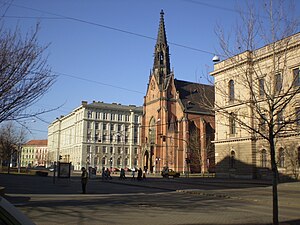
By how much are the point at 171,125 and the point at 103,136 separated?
1441 inches

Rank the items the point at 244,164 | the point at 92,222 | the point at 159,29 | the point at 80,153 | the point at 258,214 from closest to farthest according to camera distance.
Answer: the point at 92,222 → the point at 258,214 → the point at 244,164 → the point at 159,29 → the point at 80,153

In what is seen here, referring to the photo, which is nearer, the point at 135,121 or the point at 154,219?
the point at 154,219

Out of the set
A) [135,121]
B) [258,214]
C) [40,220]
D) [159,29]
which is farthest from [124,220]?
[135,121]

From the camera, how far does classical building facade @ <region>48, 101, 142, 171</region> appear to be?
9962 cm

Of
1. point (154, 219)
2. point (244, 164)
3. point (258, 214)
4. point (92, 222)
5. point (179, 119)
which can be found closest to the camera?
point (92, 222)

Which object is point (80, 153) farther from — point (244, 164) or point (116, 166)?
point (244, 164)

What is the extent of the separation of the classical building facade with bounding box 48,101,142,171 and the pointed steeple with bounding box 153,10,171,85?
26979mm

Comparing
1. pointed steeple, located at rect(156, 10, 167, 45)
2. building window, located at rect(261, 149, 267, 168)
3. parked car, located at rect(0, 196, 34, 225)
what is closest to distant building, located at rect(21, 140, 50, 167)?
pointed steeple, located at rect(156, 10, 167, 45)

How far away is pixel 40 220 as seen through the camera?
9.90m

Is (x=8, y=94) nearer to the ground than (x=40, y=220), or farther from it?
farther from it

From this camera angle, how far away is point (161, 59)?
262 feet

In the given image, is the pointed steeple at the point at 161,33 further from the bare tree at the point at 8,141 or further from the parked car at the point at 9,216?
the parked car at the point at 9,216

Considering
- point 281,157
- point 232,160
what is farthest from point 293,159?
point 232,160

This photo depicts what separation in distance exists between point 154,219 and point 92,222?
6.93 ft
